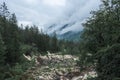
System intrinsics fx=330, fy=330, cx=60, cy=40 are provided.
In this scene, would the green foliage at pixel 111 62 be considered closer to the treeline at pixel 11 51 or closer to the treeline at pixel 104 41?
the treeline at pixel 104 41

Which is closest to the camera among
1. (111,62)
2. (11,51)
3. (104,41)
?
(111,62)

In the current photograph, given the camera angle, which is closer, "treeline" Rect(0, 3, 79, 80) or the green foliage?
the green foliage

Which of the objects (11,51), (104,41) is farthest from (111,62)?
(11,51)

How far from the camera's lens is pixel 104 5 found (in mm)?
32750

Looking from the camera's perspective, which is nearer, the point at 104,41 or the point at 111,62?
the point at 111,62

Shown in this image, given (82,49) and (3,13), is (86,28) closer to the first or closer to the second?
(82,49)

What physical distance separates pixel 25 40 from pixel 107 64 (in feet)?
366

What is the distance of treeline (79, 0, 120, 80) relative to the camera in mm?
20264

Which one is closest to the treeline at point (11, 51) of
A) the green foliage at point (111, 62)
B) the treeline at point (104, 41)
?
the treeline at point (104, 41)

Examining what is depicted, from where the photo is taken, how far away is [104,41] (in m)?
30.2

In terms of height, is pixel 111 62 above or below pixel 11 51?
below

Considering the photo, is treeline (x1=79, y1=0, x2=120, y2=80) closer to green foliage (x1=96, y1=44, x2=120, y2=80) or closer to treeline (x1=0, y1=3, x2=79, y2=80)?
green foliage (x1=96, y1=44, x2=120, y2=80)

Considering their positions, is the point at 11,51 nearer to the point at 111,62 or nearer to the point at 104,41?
the point at 104,41

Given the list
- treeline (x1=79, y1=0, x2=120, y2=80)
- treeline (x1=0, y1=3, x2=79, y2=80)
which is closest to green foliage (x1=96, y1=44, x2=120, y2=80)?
treeline (x1=79, y1=0, x2=120, y2=80)
